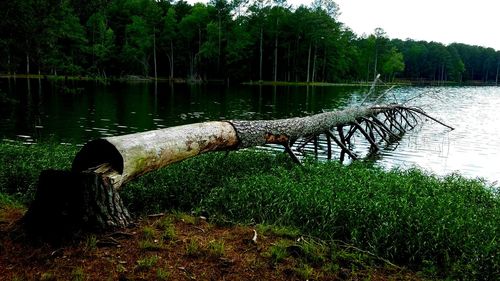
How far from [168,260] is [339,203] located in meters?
Answer: 3.56

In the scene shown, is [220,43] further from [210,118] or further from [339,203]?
[339,203]

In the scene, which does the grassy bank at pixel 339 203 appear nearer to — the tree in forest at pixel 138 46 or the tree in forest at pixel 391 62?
the tree in forest at pixel 138 46

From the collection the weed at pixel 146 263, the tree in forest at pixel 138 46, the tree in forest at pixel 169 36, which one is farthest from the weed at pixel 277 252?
the tree in forest at pixel 169 36

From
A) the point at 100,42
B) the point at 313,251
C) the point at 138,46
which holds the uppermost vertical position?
the point at 100,42

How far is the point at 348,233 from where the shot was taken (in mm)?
6273

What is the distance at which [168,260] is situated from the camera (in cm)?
488

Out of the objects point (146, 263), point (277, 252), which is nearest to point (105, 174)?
point (146, 263)

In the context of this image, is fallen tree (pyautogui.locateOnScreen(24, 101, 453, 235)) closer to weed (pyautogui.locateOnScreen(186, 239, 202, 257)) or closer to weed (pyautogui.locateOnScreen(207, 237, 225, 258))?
weed (pyautogui.locateOnScreen(186, 239, 202, 257))

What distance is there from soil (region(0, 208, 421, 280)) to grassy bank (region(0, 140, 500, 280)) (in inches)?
27.2

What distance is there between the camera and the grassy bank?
18.3ft

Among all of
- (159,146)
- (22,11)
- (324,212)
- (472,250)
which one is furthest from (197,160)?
(22,11)

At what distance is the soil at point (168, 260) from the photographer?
14.8 feet

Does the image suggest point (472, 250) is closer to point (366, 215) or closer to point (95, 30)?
point (366, 215)

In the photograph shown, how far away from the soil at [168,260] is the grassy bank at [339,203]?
0.69m
